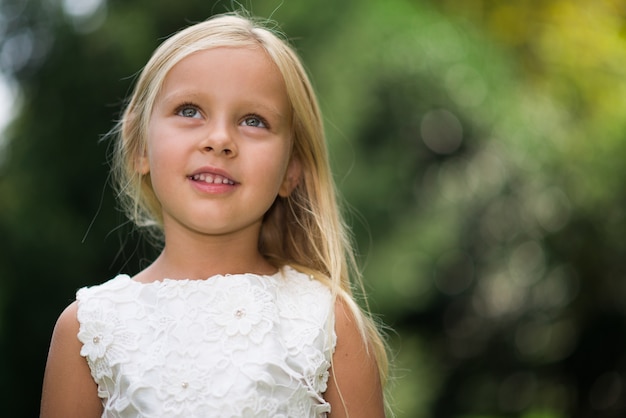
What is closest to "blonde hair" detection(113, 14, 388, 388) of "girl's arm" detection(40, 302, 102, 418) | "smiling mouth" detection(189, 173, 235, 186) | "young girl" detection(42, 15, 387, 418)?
"young girl" detection(42, 15, 387, 418)

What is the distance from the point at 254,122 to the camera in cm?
220

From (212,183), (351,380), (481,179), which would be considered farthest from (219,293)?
(481,179)

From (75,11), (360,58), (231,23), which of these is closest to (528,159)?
(360,58)

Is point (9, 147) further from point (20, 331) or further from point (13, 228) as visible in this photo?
point (20, 331)

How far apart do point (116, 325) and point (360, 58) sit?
4589mm

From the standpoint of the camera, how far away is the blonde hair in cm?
225

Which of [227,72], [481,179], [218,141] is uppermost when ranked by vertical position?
[227,72]

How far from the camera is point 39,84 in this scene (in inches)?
222

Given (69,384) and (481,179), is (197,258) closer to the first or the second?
(69,384)

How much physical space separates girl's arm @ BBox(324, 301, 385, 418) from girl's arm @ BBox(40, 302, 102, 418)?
0.53 m

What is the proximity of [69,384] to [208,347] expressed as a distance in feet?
1.09

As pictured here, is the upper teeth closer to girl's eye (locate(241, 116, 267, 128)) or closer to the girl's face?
the girl's face

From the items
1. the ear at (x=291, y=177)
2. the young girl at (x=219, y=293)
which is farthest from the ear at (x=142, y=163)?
the ear at (x=291, y=177)

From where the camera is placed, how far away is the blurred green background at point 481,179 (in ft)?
20.6
